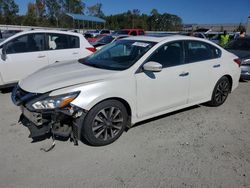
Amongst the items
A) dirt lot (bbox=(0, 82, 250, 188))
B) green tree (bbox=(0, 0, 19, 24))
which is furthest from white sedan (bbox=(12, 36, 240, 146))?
green tree (bbox=(0, 0, 19, 24))

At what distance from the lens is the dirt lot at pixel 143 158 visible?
2.87 metres

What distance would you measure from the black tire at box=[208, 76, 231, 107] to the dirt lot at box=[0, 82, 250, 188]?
2.45 ft

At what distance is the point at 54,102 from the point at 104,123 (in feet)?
2.57

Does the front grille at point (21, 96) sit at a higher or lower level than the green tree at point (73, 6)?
lower

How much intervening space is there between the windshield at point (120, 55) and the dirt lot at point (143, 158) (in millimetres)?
1143

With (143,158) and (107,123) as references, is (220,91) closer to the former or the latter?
(143,158)

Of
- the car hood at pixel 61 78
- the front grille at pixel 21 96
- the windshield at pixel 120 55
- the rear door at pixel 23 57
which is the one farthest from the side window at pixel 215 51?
the rear door at pixel 23 57

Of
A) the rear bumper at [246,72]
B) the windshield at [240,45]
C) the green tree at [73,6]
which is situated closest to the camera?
the rear bumper at [246,72]

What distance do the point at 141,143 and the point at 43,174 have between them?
1467 mm

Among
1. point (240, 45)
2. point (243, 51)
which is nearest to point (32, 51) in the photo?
point (243, 51)

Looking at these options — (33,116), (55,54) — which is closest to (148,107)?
(33,116)

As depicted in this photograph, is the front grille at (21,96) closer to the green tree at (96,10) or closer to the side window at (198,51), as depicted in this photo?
the side window at (198,51)

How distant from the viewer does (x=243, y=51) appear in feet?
27.6

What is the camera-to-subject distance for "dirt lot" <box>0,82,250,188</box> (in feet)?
9.42
